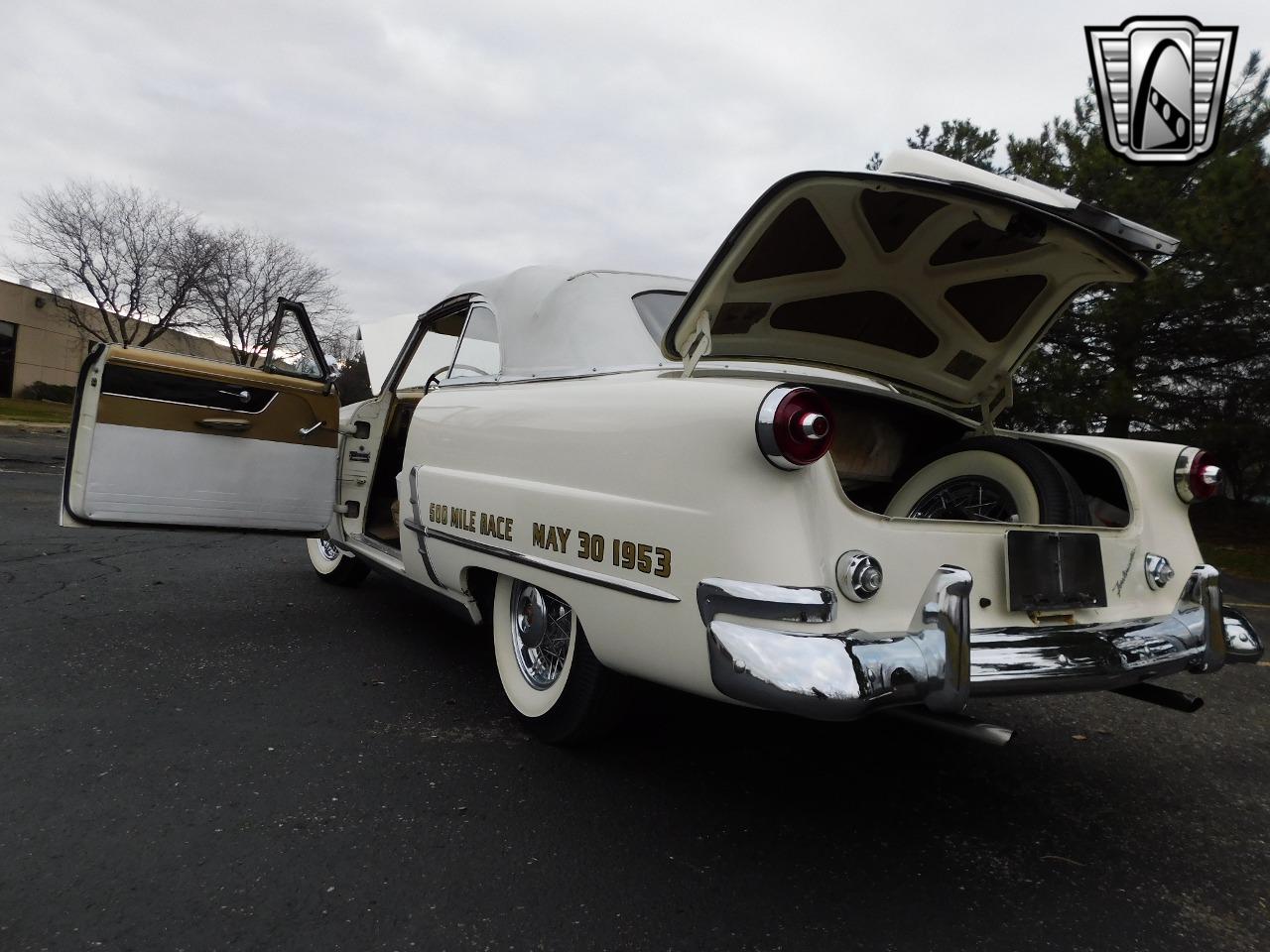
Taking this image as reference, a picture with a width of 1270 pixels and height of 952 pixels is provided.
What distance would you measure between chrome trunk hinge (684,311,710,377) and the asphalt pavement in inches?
49.2

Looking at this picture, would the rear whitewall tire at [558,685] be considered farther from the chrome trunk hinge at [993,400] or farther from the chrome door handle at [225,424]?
the chrome door handle at [225,424]

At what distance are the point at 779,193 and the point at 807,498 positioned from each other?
840mm

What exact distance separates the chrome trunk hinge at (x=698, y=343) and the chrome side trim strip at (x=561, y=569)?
26.6 inches

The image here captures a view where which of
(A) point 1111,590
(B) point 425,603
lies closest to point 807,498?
(A) point 1111,590

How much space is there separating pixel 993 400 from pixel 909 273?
698 millimetres

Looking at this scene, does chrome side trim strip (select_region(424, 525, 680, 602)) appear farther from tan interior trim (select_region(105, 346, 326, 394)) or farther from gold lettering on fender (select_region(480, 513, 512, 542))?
tan interior trim (select_region(105, 346, 326, 394))

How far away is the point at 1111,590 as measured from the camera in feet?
8.07

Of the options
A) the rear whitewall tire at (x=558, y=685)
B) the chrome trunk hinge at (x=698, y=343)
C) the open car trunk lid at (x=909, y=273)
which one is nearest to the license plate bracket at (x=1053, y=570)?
the open car trunk lid at (x=909, y=273)

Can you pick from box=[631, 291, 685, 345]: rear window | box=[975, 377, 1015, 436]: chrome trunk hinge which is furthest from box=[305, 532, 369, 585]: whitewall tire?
box=[975, 377, 1015, 436]: chrome trunk hinge

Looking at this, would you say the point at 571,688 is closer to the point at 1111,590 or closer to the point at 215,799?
the point at 215,799

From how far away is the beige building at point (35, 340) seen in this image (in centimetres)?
3092

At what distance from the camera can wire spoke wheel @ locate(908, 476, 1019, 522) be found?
2.58 meters

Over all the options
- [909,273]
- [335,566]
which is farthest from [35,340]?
[909,273]

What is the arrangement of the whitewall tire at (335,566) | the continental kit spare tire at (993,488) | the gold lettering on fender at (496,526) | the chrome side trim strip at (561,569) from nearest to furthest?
1. the chrome side trim strip at (561,569)
2. the continental kit spare tire at (993,488)
3. the gold lettering on fender at (496,526)
4. the whitewall tire at (335,566)
